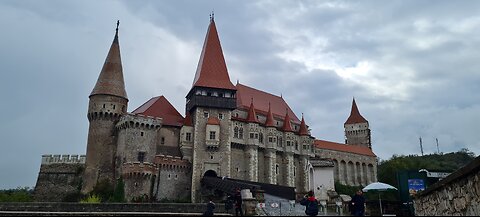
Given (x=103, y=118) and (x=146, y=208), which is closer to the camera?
(x=146, y=208)

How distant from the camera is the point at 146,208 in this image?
21016 mm

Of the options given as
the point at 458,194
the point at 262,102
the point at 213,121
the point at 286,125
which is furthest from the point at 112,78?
the point at 458,194

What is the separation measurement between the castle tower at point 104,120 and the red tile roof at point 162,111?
319 centimetres

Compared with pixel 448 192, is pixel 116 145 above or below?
above

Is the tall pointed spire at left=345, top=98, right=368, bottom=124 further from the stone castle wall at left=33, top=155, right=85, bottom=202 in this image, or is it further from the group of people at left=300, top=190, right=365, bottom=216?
the group of people at left=300, top=190, right=365, bottom=216

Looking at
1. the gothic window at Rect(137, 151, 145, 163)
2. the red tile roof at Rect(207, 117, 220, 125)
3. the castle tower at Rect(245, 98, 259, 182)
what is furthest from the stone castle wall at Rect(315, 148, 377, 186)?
the gothic window at Rect(137, 151, 145, 163)

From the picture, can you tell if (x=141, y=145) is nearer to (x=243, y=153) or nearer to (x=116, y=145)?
(x=116, y=145)

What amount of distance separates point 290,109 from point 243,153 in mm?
17694

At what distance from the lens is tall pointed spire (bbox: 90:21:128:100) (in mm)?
43969

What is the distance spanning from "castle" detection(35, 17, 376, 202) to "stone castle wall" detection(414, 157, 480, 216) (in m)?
32.0

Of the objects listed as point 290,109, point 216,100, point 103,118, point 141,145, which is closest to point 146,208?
point 141,145

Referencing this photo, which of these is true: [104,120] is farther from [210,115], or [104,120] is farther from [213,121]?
[213,121]

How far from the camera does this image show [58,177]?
43.0 m

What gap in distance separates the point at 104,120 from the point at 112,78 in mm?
4779
